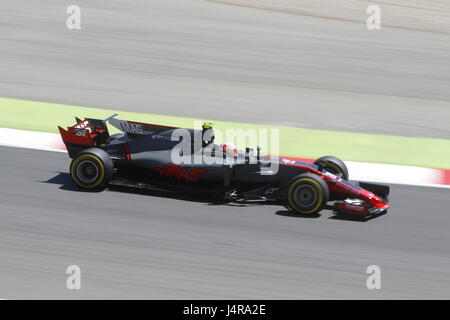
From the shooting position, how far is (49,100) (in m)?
15.3

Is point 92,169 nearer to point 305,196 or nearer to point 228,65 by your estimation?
point 305,196

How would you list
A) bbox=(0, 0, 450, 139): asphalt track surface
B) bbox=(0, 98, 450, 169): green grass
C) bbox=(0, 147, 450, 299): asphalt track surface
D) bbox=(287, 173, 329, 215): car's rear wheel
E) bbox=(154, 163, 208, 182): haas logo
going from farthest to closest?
bbox=(0, 0, 450, 139): asphalt track surface → bbox=(0, 98, 450, 169): green grass → bbox=(154, 163, 208, 182): haas logo → bbox=(287, 173, 329, 215): car's rear wheel → bbox=(0, 147, 450, 299): asphalt track surface

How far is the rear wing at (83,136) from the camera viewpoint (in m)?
10.4

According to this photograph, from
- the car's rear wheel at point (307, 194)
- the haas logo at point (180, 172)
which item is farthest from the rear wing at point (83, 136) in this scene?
the car's rear wheel at point (307, 194)

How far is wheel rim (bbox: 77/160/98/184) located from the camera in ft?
33.1

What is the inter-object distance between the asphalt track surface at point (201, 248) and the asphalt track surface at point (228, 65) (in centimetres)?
506

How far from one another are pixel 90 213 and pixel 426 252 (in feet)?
13.5

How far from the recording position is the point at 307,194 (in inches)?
379

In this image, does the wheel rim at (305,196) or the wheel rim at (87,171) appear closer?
the wheel rim at (305,196)

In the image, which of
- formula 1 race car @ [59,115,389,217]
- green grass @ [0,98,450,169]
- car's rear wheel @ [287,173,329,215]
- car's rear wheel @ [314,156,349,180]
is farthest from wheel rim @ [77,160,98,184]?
green grass @ [0,98,450,169]

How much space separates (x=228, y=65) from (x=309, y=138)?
16.4 feet
